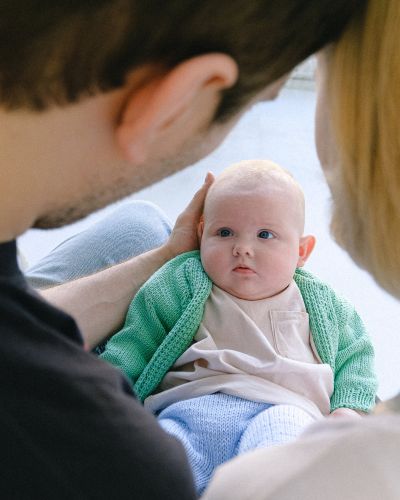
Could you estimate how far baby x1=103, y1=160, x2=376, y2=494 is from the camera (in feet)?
4.00

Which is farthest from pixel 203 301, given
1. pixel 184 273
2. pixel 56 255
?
pixel 56 255

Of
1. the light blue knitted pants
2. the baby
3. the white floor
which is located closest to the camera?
the light blue knitted pants

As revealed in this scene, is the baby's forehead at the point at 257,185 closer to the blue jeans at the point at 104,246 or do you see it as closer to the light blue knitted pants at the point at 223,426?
the blue jeans at the point at 104,246

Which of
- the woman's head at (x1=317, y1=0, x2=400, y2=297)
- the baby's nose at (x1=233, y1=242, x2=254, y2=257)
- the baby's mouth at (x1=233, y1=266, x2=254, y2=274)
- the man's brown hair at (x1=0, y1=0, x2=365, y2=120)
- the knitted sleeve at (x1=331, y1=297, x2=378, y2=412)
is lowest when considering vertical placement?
the knitted sleeve at (x1=331, y1=297, x2=378, y2=412)

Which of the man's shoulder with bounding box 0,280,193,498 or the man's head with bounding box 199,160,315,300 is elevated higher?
the man's shoulder with bounding box 0,280,193,498

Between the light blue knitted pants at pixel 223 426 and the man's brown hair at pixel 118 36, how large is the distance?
71 cm

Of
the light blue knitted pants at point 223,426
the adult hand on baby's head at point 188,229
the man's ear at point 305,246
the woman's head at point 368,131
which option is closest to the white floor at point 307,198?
the man's ear at point 305,246

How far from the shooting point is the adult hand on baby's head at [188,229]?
143cm

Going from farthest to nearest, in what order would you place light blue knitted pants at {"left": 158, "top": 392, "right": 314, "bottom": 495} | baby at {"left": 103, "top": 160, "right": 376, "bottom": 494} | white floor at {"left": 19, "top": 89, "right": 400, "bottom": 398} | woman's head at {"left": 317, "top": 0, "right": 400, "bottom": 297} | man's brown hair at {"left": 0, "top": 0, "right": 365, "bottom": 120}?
white floor at {"left": 19, "top": 89, "right": 400, "bottom": 398} → baby at {"left": 103, "top": 160, "right": 376, "bottom": 494} → light blue knitted pants at {"left": 158, "top": 392, "right": 314, "bottom": 495} → woman's head at {"left": 317, "top": 0, "right": 400, "bottom": 297} → man's brown hair at {"left": 0, "top": 0, "right": 365, "bottom": 120}

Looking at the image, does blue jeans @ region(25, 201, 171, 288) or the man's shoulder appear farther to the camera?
blue jeans @ region(25, 201, 171, 288)

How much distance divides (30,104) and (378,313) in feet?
5.14

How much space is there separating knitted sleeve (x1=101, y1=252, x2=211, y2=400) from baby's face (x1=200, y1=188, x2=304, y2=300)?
5 centimetres

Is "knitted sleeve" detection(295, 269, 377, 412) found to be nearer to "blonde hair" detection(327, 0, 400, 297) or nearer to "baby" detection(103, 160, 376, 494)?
"baby" detection(103, 160, 376, 494)

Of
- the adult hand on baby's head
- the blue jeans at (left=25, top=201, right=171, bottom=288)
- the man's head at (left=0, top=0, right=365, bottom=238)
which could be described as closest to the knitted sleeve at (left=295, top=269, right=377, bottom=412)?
the adult hand on baby's head
